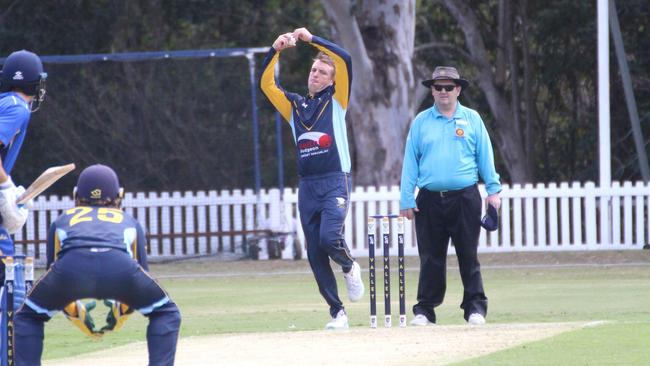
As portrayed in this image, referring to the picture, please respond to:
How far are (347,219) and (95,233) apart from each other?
51.2 ft

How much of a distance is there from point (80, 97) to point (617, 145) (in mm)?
12901

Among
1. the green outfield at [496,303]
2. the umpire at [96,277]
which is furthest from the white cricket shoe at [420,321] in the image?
the umpire at [96,277]

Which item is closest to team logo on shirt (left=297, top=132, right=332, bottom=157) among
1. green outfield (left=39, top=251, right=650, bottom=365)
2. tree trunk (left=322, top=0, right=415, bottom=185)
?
green outfield (left=39, top=251, right=650, bottom=365)

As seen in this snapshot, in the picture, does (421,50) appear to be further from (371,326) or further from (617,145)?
(371,326)

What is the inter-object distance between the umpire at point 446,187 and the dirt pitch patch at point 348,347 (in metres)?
0.55

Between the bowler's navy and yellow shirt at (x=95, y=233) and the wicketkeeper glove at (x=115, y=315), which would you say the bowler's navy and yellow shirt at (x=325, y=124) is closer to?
the bowler's navy and yellow shirt at (x=95, y=233)

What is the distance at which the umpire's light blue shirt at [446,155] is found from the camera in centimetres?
1176

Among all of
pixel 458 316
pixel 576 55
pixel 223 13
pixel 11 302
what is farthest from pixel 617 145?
pixel 11 302

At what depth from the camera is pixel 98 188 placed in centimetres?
796

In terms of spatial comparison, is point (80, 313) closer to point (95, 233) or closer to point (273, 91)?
point (95, 233)

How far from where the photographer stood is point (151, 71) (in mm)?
23438

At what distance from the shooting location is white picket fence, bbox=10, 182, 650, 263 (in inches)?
917

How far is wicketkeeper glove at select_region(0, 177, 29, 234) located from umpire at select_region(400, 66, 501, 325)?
4072 millimetres

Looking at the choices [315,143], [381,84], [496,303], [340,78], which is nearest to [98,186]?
[315,143]
